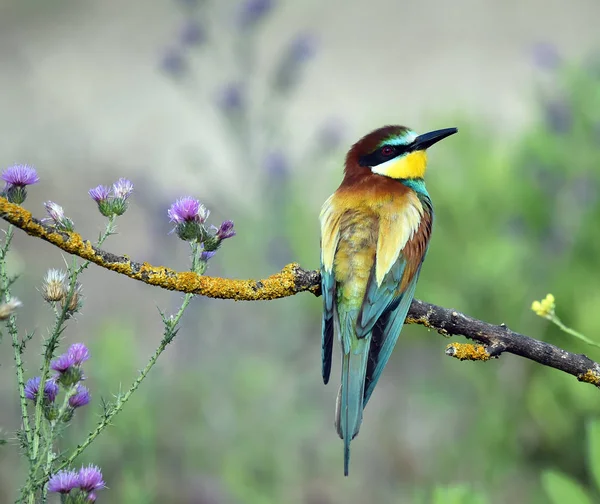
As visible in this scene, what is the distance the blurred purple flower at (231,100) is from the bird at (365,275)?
4.85ft

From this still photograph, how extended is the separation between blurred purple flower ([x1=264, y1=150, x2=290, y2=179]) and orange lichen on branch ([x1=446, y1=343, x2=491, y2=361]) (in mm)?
2240

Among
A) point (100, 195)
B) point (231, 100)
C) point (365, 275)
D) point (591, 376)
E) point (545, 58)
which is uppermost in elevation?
point (545, 58)

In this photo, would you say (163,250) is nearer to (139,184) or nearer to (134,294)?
(139,184)

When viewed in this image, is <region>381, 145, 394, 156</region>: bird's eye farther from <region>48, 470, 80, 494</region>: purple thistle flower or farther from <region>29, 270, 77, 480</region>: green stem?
<region>48, 470, 80, 494</region>: purple thistle flower

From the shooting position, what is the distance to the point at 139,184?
4.02 metres

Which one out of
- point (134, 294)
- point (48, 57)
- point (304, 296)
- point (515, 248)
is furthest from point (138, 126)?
point (515, 248)

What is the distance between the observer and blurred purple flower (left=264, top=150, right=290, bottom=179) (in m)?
3.68

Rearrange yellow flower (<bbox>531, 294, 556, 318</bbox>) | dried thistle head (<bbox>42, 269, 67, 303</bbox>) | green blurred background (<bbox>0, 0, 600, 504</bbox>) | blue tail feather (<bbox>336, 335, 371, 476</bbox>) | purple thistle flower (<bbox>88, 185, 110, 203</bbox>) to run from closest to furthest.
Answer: dried thistle head (<bbox>42, 269, 67, 303</bbox>), purple thistle flower (<bbox>88, 185, 110, 203</bbox>), yellow flower (<bbox>531, 294, 556, 318</bbox>), blue tail feather (<bbox>336, 335, 371, 476</bbox>), green blurred background (<bbox>0, 0, 600, 504</bbox>)

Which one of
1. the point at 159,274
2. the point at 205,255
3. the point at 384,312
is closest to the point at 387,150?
the point at 384,312

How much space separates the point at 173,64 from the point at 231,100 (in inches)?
15.6

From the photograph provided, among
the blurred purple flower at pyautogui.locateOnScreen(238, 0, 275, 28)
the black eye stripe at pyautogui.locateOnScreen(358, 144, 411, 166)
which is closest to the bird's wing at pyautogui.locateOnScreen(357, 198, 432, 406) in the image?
the black eye stripe at pyautogui.locateOnScreen(358, 144, 411, 166)

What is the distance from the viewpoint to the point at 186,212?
1.49 meters

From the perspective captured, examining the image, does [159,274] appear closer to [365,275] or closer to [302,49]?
[365,275]

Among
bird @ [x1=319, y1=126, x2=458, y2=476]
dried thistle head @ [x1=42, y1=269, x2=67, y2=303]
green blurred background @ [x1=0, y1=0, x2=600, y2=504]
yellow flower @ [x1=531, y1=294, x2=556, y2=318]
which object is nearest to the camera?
dried thistle head @ [x1=42, y1=269, x2=67, y2=303]
